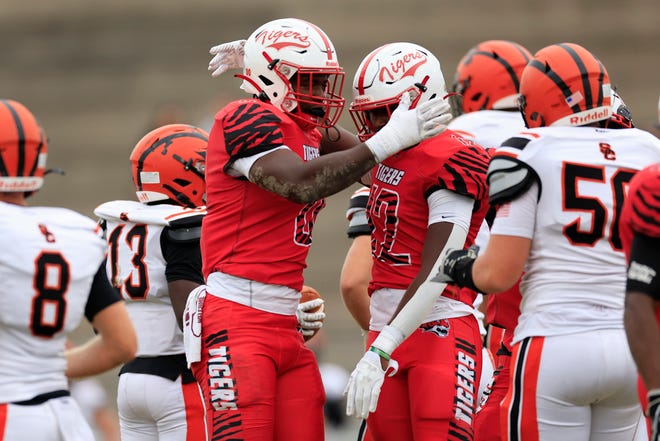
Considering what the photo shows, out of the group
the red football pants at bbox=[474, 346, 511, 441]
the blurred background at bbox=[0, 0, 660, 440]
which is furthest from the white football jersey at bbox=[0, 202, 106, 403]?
the blurred background at bbox=[0, 0, 660, 440]

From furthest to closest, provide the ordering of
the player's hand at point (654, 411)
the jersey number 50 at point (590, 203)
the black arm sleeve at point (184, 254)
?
1. the black arm sleeve at point (184, 254)
2. the jersey number 50 at point (590, 203)
3. the player's hand at point (654, 411)

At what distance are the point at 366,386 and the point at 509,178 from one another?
986mm

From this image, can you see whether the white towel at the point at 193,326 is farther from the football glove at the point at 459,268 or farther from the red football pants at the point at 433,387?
the football glove at the point at 459,268

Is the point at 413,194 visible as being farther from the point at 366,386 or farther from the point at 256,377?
the point at 256,377

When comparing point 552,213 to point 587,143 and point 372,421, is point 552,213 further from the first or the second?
point 372,421

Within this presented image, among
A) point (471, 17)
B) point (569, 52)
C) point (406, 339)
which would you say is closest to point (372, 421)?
point (406, 339)

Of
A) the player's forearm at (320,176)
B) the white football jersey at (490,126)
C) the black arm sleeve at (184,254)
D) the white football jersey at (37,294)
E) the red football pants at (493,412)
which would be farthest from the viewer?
the white football jersey at (490,126)

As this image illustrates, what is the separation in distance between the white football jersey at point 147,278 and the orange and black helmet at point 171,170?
0.57 feet

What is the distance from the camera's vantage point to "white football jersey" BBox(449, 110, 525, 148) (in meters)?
6.66

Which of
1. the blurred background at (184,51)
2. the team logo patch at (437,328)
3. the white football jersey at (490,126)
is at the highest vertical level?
the white football jersey at (490,126)

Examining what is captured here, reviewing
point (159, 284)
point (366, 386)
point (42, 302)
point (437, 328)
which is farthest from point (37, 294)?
point (437, 328)

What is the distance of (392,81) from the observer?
5316 millimetres

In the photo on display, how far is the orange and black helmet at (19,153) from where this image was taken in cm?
436

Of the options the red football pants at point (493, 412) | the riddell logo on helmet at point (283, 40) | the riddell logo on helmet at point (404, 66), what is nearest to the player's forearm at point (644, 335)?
the red football pants at point (493, 412)
